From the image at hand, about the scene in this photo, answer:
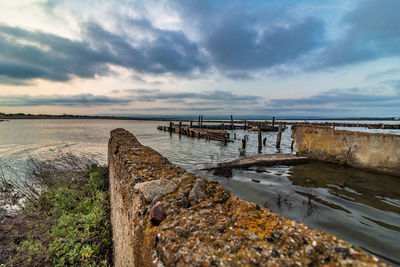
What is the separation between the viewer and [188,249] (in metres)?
1.12

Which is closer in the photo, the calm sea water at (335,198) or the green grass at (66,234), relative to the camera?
the green grass at (66,234)

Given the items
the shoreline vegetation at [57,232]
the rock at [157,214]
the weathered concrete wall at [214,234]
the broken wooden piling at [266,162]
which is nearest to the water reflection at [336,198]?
A: the broken wooden piling at [266,162]

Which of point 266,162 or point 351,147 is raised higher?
point 351,147

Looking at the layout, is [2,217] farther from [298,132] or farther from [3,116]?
[3,116]

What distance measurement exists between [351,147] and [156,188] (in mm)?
9593

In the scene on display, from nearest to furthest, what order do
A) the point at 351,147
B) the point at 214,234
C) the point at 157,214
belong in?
the point at 214,234, the point at 157,214, the point at 351,147

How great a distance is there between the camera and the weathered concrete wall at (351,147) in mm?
7027

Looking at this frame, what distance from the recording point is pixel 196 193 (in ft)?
5.86

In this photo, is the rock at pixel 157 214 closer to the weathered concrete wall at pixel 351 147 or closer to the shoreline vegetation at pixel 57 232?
the shoreline vegetation at pixel 57 232

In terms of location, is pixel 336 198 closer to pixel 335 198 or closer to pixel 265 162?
pixel 335 198

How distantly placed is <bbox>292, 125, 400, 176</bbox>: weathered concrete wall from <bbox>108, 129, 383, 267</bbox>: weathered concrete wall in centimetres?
887

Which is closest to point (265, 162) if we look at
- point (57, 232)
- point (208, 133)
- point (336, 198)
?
point (336, 198)

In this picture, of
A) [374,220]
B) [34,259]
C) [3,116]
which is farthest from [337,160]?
[3,116]

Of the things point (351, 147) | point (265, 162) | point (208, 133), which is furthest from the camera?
point (208, 133)
